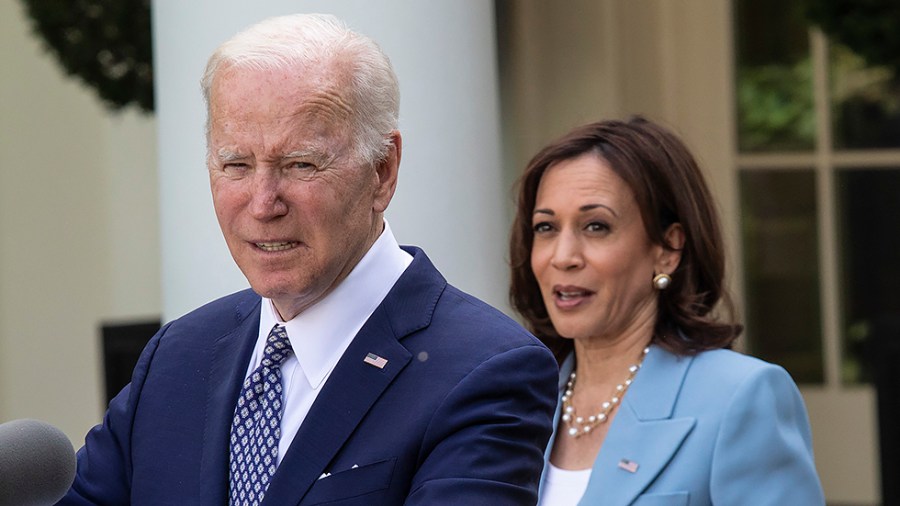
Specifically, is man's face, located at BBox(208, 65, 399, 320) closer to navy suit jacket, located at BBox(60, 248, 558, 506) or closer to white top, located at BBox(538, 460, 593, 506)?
navy suit jacket, located at BBox(60, 248, 558, 506)

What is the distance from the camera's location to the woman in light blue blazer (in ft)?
10.2

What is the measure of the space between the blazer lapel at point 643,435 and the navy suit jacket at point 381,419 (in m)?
1.15

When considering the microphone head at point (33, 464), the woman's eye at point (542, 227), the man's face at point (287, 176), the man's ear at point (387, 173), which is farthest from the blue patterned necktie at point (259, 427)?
the woman's eye at point (542, 227)

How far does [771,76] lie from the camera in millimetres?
6266

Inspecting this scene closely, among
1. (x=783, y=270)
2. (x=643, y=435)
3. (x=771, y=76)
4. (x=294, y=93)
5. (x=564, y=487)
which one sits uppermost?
(x=294, y=93)

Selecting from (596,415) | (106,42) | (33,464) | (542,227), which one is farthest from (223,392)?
(106,42)

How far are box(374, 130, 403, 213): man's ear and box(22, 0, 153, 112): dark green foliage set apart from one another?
3324 millimetres

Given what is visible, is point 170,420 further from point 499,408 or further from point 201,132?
point 201,132

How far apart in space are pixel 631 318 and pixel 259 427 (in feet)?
5.17

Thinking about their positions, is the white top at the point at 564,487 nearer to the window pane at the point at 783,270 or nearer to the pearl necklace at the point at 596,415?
the pearl necklace at the point at 596,415

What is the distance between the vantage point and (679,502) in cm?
302

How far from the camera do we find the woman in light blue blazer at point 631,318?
122 inches

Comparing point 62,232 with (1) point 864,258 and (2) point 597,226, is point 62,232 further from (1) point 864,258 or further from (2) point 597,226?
(2) point 597,226

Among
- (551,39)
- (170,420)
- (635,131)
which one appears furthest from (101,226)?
(170,420)
